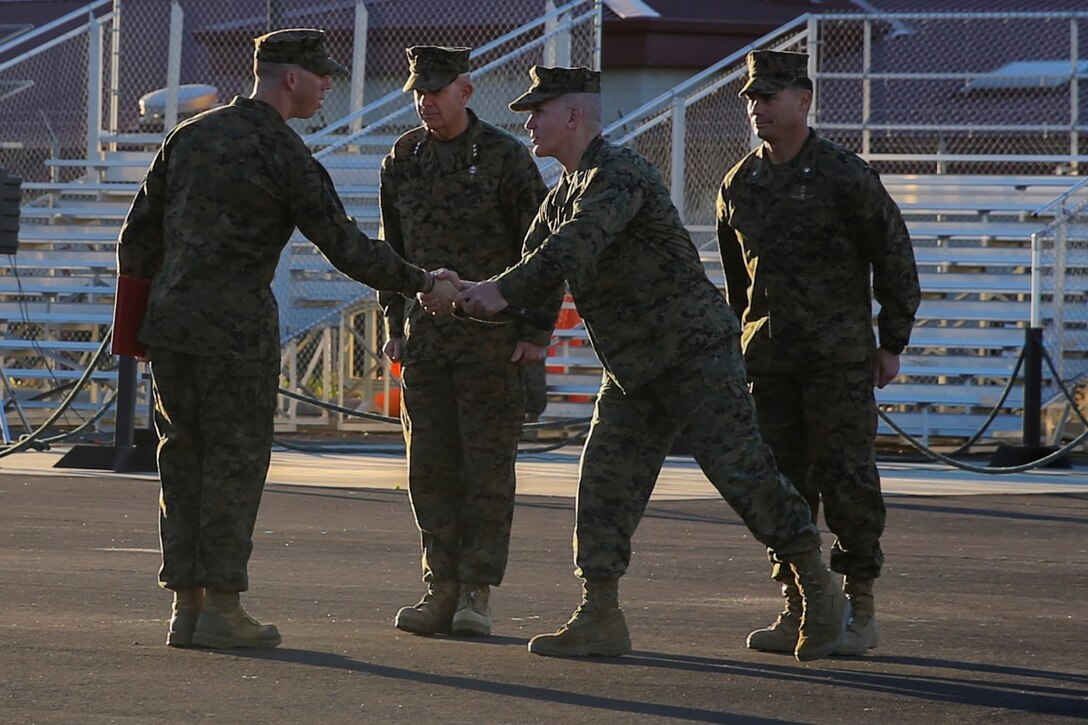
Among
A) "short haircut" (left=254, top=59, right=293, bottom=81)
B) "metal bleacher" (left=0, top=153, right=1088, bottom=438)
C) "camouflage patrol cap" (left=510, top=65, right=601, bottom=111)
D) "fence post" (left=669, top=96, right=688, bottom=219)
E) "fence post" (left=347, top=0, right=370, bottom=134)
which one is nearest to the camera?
"camouflage patrol cap" (left=510, top=65, right=601, bottom=111)

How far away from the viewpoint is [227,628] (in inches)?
278

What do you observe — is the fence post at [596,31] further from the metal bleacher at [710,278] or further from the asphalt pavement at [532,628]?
the asphalt pavement at [532,628]

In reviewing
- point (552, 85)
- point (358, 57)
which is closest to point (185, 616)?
point (552, 85)

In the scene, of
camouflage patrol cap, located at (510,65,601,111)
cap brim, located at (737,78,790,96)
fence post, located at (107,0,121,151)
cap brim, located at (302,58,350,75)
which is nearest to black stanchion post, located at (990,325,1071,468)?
cap brim, located at (737,78,790,96)

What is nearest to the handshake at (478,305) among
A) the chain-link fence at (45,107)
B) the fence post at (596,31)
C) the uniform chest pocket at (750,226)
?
the uniform chest pocket at (750,226)

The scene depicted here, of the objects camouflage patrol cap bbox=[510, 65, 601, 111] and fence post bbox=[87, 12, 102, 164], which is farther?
fence post bbox=[87, 12, 102, 164]

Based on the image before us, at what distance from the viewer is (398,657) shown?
22.9 ft

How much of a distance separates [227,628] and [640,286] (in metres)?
1.67

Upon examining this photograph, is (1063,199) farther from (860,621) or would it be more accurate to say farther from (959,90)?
(860,621)

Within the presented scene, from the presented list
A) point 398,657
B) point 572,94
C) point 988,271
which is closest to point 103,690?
point 398,657

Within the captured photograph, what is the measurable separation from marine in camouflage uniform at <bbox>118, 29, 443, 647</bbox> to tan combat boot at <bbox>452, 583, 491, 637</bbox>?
71 cm

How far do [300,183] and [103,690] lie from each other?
5.66 ft

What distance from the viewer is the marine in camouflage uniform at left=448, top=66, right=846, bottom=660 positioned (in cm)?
690

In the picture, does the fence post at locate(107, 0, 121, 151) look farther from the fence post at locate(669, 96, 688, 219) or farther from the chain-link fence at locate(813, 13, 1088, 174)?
the chain-link fence at locate(813, 13, 1088, 174)
